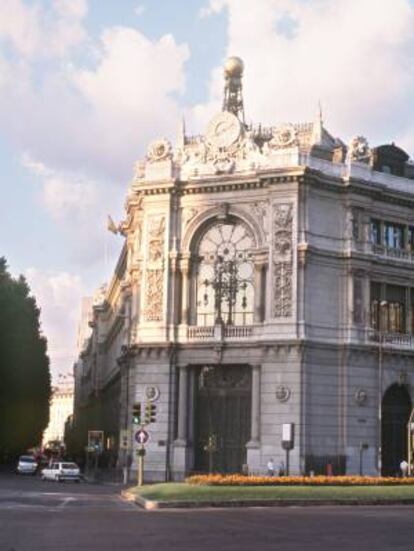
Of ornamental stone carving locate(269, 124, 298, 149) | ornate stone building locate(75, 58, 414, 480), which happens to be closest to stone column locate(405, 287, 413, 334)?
ornate stone building locate(75, 58, 414, 480)

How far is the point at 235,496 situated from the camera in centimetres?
3953

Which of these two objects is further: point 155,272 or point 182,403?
point 155,272

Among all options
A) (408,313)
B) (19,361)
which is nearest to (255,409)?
(408,313)

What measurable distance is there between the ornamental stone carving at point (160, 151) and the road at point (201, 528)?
33.4 m

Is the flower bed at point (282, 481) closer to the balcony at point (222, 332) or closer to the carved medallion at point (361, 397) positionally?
the carved medallion at point (361, 397)

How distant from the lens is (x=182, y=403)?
64688 millimetres

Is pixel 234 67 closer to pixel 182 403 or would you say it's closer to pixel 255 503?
pixel 182 403

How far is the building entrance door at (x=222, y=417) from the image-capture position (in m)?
63.8

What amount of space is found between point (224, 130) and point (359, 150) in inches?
358

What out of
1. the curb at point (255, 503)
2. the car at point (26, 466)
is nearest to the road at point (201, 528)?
the curb at point (255, 503)

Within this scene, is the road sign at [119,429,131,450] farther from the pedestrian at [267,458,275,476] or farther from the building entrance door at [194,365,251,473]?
the pedestrian at [267,458,275,476]

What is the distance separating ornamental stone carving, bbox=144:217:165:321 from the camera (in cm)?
6612

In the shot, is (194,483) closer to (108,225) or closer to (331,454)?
(331,454)

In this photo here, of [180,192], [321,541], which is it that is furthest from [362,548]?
[180,192]
